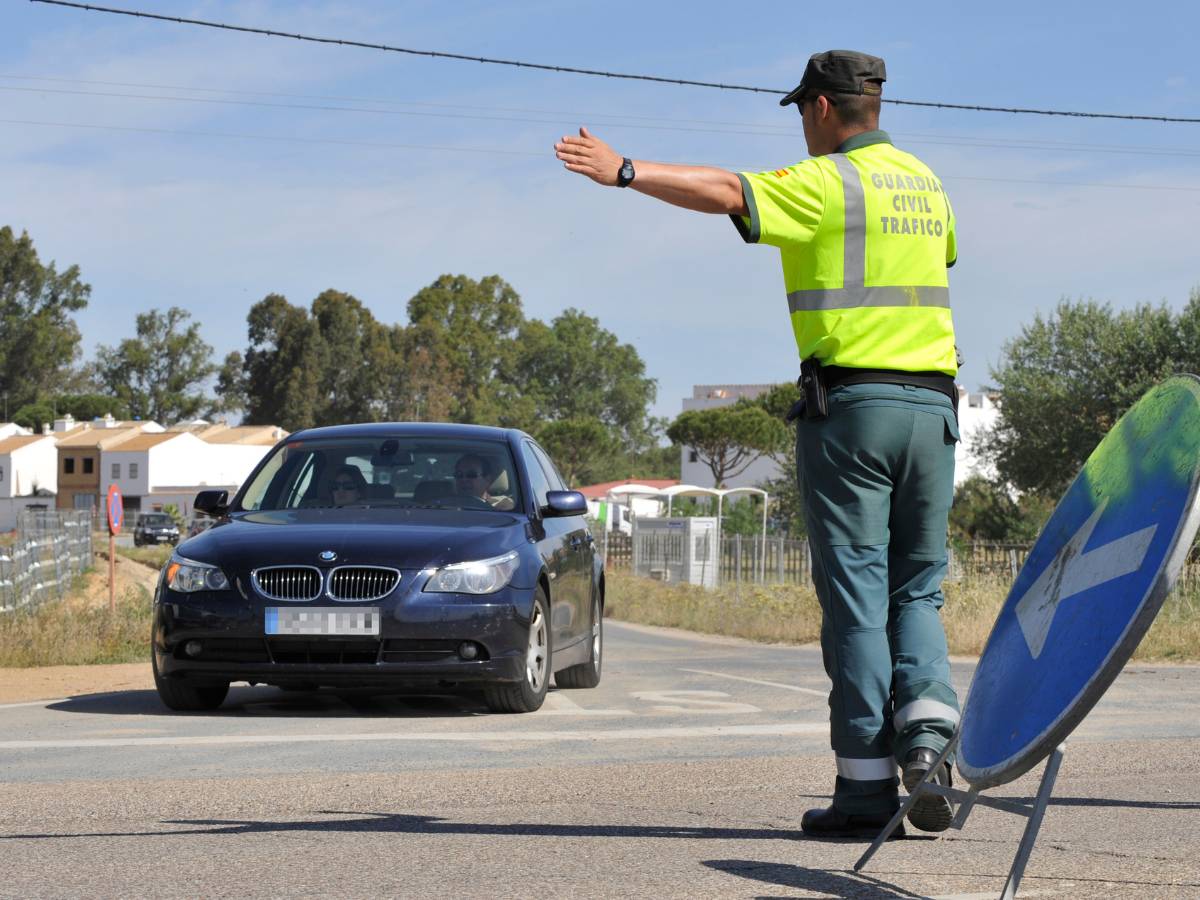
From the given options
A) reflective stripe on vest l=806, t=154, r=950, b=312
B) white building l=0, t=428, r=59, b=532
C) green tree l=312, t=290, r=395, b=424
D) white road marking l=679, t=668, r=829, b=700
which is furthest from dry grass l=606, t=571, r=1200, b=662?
white building l=0, t=428, r=59, b=532

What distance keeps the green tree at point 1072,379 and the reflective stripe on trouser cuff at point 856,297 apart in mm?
46383

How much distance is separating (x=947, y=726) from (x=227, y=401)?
12801 cm

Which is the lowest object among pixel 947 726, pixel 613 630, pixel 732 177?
pixel 613 630

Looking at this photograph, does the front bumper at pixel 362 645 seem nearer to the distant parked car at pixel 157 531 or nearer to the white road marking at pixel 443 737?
the white road marking at pixel 443 737

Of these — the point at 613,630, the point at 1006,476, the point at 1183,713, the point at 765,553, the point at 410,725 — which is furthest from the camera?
the point at 1006,476

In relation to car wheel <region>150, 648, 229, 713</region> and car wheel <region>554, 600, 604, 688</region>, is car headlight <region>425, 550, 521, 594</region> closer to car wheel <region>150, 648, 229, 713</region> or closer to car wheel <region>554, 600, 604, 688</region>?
car wheel <region>150, 648, 229, 713</region>

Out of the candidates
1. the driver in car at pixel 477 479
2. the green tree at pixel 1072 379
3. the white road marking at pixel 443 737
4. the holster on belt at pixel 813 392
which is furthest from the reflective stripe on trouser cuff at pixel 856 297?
the green tree at pixel 1072 379

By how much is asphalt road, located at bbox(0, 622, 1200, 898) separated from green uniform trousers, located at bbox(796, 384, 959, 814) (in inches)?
10.2

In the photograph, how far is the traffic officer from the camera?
4.36 m

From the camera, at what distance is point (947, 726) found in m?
4.29

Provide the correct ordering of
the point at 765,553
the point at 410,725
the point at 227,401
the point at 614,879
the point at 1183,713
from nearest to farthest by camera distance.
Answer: the point at 614,879 < the point at 410,725 < the point at 1183,713 < the point at 765,553 < the point at 227,401

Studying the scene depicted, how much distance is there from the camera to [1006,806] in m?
3.58

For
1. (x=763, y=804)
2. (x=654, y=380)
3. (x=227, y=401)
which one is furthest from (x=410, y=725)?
(x=654, y=380)

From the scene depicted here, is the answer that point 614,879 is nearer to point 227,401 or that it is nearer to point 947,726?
point 947,726
